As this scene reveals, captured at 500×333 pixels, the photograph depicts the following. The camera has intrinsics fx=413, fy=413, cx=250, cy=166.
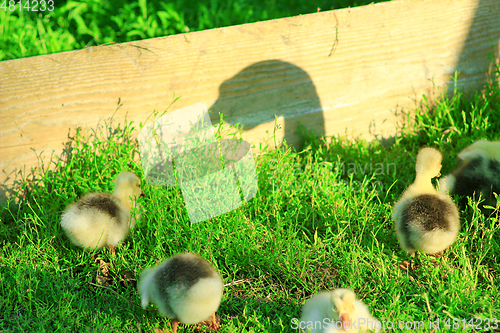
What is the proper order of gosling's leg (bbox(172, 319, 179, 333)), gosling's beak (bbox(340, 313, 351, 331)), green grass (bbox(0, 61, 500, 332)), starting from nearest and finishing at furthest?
1. gosling's beak (bbox(340, 313, 351, 331))
2. gosling's leg (bbox(172, 319, 179, 333))
3. green grass (bbox(0, 61, 500, 332))

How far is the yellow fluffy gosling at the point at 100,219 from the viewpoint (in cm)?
313

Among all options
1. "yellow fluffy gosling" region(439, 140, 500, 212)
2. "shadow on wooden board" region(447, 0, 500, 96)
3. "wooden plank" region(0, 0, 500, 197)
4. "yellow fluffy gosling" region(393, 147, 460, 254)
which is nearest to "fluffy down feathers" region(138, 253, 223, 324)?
"yellow fluffy gosling" region(393, 147, 460, 254)

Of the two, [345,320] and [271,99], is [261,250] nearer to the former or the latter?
[345,320]

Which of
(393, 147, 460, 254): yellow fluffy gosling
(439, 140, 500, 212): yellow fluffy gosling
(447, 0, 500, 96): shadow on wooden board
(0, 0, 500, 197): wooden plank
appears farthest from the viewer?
(447, 0, 500, 96): shadow on wooden board

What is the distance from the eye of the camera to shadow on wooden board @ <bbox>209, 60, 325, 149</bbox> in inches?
165

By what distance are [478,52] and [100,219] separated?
14.2ft

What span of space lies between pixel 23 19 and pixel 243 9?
294 centimetres

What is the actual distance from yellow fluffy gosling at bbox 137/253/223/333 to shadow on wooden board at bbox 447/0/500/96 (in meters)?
3.63

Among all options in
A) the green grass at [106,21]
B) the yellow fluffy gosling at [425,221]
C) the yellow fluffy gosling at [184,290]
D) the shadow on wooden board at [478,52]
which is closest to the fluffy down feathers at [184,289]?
the yellow fluffy gosling at [184,290]

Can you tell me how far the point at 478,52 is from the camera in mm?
4637

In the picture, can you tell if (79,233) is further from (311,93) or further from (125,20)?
(125,20)

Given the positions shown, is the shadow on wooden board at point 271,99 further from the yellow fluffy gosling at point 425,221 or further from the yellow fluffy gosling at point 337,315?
the yellow fluffy gosling at point 337,315

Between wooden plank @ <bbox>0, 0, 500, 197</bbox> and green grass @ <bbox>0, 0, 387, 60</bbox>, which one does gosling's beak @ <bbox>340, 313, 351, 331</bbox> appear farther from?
green grass @ <bbox>0, 0, 387, 60</bbox>

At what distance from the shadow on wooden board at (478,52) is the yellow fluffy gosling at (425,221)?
2.07 meters
